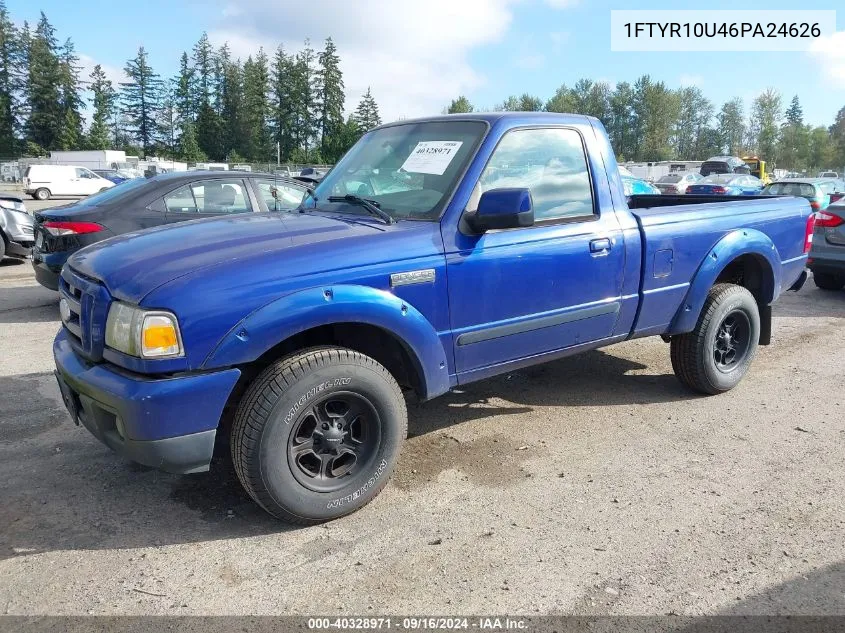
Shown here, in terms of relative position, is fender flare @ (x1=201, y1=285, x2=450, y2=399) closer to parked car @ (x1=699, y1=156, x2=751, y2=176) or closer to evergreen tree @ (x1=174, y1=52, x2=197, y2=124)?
parked car @ (x1=699, y1=156, x2=751, y2=176)

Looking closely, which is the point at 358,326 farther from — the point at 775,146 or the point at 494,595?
the point at 775,146

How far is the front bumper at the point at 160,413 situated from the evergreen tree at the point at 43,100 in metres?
93.6

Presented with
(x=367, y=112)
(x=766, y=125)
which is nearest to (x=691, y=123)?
(x=766, y=125)

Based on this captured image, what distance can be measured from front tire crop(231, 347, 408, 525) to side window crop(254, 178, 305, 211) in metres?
4.73

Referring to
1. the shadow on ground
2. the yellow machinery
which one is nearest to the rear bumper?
the shadow on ground

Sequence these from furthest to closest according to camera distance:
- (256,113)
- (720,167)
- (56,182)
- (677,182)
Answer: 1. (256,113)
2. (720,167)
3. (56,182)
4. (677,182)

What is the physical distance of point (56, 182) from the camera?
3303 centimetres

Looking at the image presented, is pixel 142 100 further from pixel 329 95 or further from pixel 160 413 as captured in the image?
pixel 160 413

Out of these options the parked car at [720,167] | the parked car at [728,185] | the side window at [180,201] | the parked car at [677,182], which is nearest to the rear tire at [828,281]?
the side window at [180,201]

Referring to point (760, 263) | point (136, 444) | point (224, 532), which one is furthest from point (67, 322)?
point (760, 263)

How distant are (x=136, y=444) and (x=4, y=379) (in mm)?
3227

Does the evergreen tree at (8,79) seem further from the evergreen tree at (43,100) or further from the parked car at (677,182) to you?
the parked car at (677,182)

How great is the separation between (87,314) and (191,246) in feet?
1.84

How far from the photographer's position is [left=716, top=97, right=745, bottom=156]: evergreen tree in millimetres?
111250
